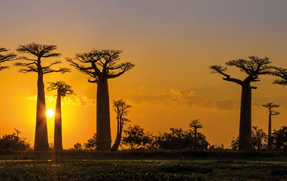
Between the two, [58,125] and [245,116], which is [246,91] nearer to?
[245,116]

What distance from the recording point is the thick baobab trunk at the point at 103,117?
46031 millimetres

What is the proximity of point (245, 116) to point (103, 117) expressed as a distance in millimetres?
13766

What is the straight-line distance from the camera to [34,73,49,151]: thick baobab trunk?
4850cm

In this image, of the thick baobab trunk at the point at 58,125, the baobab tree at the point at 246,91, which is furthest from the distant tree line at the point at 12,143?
the baobab tree at the point at 246,91

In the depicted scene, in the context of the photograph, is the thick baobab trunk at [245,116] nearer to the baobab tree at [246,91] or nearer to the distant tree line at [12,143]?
the baobab tree at [246,91]

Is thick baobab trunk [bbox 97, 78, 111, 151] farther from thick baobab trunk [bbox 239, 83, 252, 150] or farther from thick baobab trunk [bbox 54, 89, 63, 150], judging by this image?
thick baobab trunk [bbox 239, 83, 252, 150]

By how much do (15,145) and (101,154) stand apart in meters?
24.7

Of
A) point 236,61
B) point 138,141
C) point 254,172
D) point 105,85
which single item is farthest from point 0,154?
point 254,172

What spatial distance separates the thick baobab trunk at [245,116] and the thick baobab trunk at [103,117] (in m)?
12.9

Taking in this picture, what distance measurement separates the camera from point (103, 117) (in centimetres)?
4644

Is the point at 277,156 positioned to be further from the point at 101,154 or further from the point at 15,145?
the point at 15,145

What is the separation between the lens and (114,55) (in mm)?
46594

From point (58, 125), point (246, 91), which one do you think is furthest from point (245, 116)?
point (58, 125)

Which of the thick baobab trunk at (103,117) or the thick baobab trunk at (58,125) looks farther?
the thick baobab trunk at (58,125)
